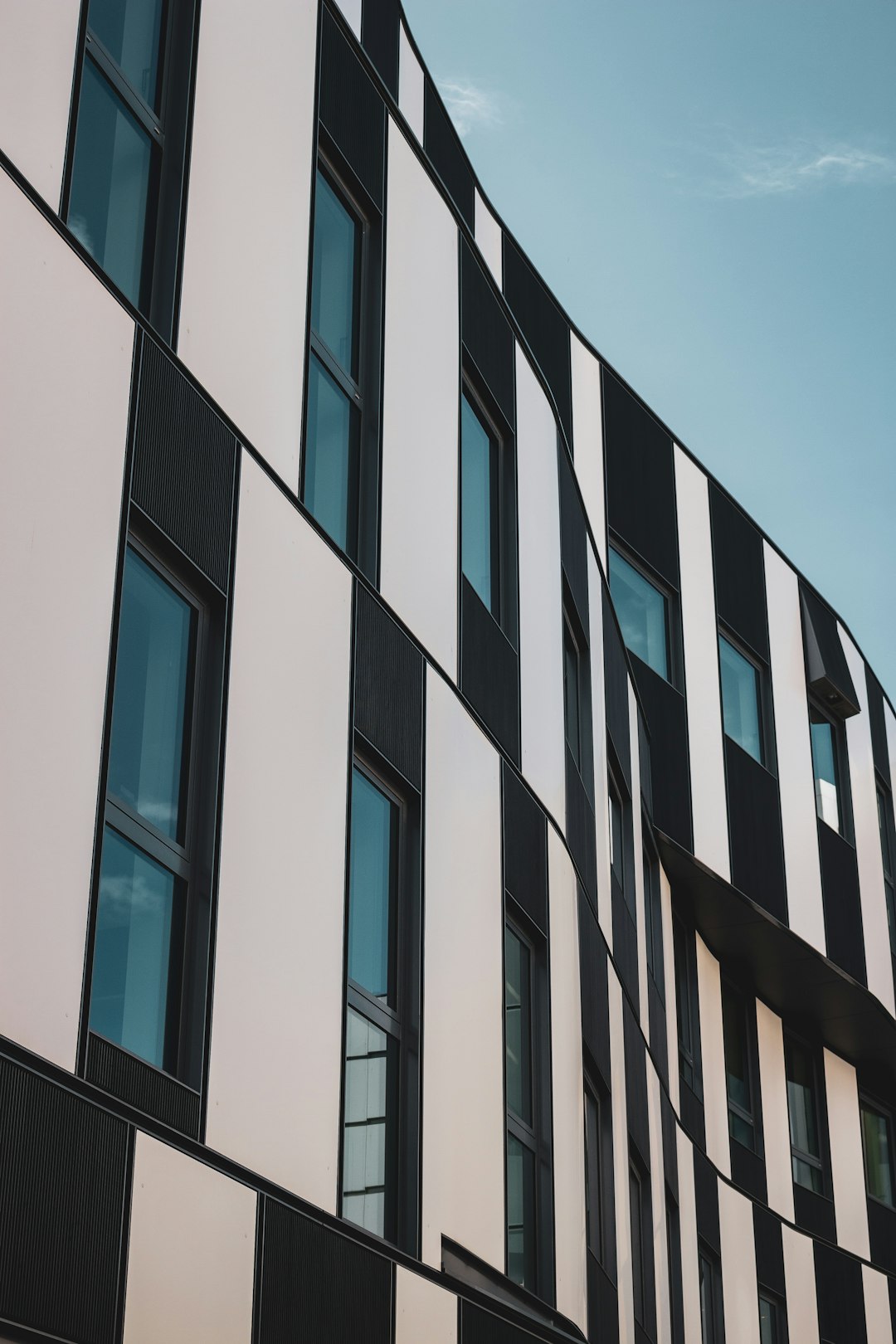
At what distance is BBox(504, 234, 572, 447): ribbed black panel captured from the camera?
18719 mm

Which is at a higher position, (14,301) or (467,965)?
(14,301)

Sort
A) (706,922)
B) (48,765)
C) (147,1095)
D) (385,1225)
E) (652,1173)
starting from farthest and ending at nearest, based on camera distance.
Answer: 1. (706,922)
2. (652,1173)
3. (385,1225)
4. (147,1095)
5. (48,765)

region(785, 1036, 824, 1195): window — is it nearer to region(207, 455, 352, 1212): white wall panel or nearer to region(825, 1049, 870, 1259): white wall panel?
region(825, 1049, 870, 1259): white wall panel

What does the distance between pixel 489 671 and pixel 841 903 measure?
1157cm

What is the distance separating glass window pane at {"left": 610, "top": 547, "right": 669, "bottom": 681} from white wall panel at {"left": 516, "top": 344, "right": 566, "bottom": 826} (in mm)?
5736

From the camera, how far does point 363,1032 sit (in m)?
8.70

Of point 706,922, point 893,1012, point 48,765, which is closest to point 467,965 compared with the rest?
point 48,765

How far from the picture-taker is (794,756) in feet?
69.1

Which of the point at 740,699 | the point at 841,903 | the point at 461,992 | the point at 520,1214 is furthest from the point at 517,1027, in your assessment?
the point at 841,903

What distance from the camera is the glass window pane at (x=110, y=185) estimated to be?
7.69m

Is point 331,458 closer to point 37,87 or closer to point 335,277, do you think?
point 335,277

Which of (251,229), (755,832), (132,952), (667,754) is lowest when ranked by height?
(132,952)

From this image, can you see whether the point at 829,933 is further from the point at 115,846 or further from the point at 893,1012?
the point at 115,846

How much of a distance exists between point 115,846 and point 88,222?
116 inches
